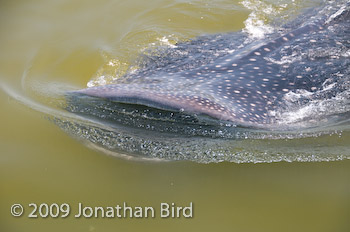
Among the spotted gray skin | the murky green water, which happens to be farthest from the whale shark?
the murky green water

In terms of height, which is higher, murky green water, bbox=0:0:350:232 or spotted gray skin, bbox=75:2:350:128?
spotted gray skin, bbox=75:2:350:128

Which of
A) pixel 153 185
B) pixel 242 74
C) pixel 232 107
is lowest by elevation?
pixel 153 185

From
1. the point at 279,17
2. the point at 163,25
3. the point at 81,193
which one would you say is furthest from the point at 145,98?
the point at 279,17

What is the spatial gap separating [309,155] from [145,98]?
1548 mm

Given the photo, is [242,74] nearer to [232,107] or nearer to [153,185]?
[232,107]

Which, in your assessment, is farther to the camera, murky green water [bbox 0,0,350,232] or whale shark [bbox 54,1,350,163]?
whale shark [bbox 54,1,350,163]

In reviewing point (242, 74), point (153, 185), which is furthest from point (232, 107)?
point (153, 185)

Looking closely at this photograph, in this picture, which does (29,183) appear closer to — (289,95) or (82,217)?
(82,217)

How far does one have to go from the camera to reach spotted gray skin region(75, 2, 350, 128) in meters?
4.05

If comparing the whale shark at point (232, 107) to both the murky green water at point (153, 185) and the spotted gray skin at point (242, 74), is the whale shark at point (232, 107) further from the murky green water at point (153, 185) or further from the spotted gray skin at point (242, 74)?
the murky green water at point (153, 185)

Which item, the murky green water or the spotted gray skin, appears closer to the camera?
the murky green water

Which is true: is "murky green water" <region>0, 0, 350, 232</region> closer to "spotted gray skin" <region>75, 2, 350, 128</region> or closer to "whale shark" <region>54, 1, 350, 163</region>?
"whale shark" <region>54, 1, 350, 163</region>

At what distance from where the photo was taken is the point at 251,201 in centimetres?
367

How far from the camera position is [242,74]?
5023 mm
